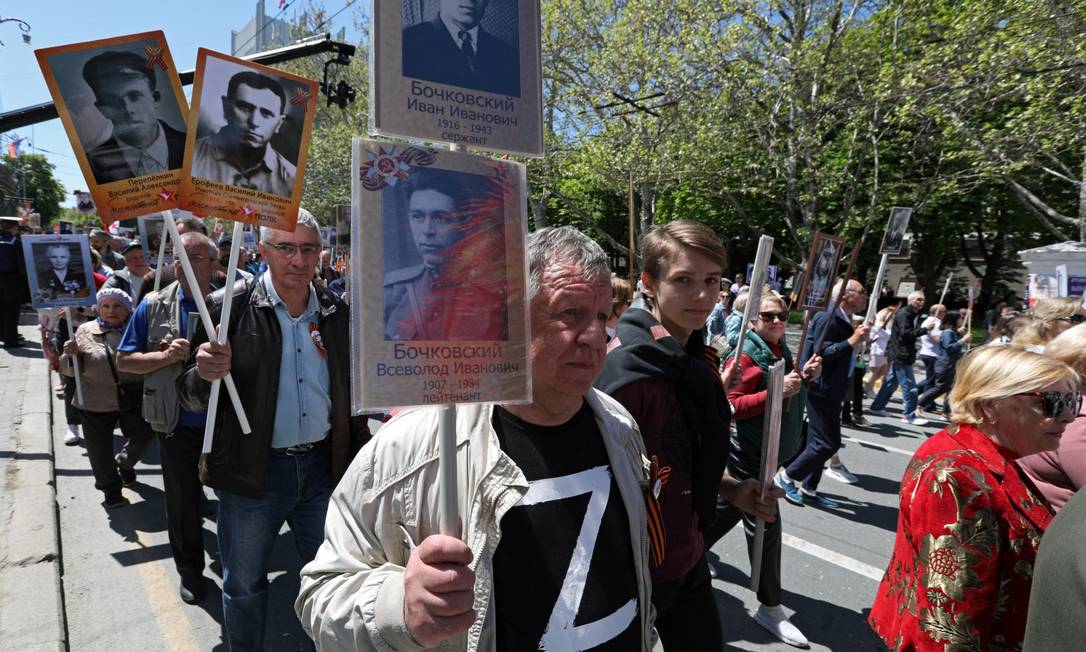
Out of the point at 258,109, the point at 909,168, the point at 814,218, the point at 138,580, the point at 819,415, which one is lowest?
the point at 138,580

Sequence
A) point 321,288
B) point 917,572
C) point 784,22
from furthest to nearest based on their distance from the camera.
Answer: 1. point 784,22
2. point 321,288
3. point 917,572

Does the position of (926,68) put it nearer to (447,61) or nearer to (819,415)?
(819,415)

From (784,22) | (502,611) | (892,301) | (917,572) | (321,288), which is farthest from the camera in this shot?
(892,301)

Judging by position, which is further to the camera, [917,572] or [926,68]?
[926,68]

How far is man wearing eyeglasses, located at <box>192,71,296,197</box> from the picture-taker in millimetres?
2580

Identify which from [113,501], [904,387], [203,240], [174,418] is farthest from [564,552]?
[904,387]

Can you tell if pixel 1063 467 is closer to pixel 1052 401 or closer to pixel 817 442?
pixel 1052 401

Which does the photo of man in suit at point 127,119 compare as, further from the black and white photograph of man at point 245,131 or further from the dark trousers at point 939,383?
the dark trousers at point 939,383

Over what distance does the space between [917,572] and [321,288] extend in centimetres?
256

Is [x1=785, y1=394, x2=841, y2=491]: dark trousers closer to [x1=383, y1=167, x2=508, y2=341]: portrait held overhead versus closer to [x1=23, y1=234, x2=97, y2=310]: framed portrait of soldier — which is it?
[x1=383, y1=167, x2=508, y2=341]: portrait held overhead

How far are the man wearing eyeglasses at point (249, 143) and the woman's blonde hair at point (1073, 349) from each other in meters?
3.62

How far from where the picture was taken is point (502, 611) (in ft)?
4.83

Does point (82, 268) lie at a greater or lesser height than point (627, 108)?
lesser

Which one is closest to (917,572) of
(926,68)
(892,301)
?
(926,68)
